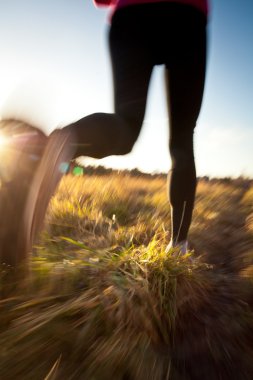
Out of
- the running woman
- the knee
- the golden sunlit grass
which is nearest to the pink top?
the running woman

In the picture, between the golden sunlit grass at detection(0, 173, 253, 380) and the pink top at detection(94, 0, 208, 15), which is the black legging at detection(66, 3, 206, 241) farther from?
the golden sunlit grass at detection(0, 173, 253, 380)

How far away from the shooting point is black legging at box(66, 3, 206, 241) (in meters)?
1.33

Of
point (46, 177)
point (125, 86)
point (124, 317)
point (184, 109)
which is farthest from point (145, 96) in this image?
point (124, 317)

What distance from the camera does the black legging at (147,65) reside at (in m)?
1.33

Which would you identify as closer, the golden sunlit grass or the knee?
the golden sunlit grass

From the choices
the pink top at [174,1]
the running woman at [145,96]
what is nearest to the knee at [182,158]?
the running woman at [145,96]

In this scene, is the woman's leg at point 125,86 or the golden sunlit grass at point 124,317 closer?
the golden sunlit grass at point 124,317

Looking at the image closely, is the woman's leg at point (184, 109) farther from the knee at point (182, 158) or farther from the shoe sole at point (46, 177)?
the shoe sole at point (46, 177)

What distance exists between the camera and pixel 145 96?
1.51 m

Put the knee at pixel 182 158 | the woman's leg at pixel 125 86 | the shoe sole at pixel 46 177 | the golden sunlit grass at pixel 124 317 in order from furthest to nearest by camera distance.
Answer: the knee at pixel 182 158 < the woman's leg at pixel 125 86 < the shoe sole at pixel 46 177 < the golden sunlit grass at pixel 124 317

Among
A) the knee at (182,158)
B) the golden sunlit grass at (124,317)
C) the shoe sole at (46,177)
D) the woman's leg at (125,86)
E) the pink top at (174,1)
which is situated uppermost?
the pink top at (174,1)

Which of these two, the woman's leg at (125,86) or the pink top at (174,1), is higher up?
the pink top at (174,1)

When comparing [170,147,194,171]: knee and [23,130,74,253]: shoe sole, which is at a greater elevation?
[170,147,194,171]: knee

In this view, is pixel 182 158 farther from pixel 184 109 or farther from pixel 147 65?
pixel 147 65
